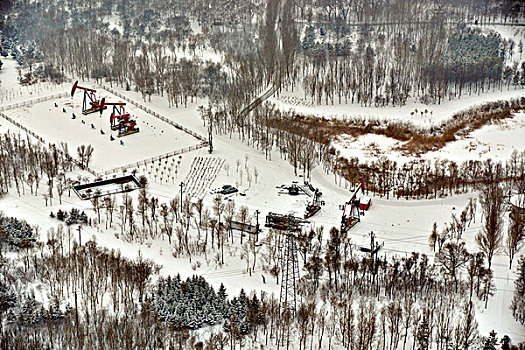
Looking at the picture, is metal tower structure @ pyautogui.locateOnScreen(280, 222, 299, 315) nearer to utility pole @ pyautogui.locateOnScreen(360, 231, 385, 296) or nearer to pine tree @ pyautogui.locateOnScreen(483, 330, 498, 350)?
utility pole @ pyautogui.locateOnScreen(360, 231, 385, 296)

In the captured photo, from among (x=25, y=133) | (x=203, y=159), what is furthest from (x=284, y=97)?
(x=25, y=133)

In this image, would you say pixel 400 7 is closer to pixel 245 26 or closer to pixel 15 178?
pixel 245 26

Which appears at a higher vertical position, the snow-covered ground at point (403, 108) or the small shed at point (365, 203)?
the snow-covered ground at point (403, 108)

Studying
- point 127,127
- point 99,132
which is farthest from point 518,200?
point 99,132

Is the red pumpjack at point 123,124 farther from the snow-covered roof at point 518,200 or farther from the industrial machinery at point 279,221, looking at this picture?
the snow-covered roof at point 518,200

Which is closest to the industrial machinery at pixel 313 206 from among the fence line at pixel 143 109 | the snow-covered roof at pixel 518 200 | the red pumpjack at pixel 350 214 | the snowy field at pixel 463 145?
the red pumpjack at pixel 350 214

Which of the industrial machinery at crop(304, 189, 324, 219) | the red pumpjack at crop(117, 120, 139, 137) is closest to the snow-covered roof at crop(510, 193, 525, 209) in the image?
the industrial machinery at crop(304, 189, 324, 219)
